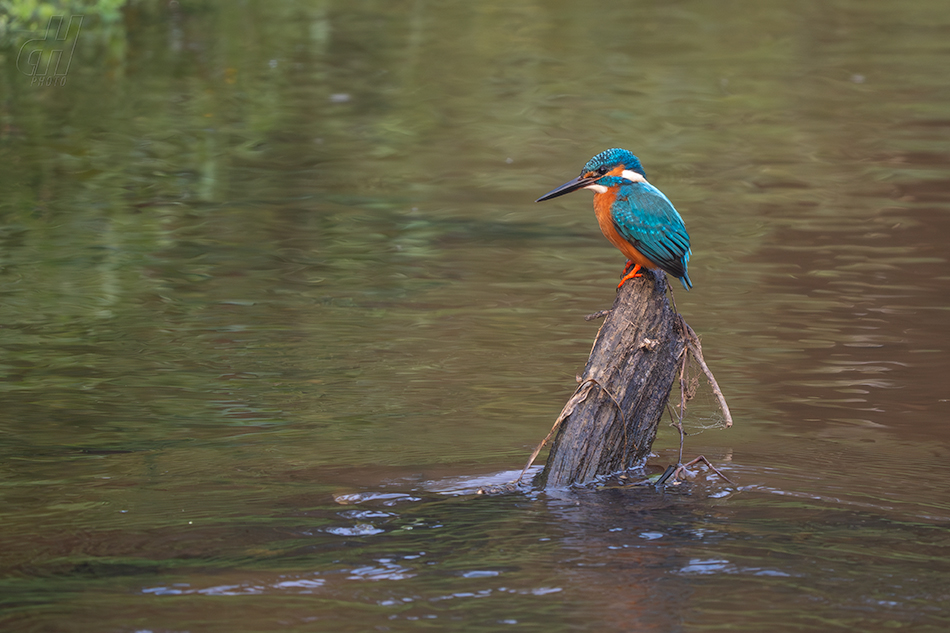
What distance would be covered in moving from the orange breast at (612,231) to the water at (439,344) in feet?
3.10

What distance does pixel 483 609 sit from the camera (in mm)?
3689

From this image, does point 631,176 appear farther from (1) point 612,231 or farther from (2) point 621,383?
(2) point 621,383

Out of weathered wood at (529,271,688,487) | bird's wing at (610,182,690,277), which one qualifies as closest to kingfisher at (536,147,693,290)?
bird's wing at (610,182,690,277)

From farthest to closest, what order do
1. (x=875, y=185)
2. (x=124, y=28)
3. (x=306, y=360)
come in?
(x=124, y=28) < (x=875, y=185) < (x=306, y=360)

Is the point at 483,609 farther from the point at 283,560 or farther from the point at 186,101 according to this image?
the point at 186,101

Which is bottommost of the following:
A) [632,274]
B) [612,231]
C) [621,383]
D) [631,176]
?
[621,383]

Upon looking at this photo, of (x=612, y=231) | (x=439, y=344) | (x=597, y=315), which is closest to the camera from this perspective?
(x=597, y=315)

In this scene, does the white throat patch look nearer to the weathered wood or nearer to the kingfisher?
the kingfisher

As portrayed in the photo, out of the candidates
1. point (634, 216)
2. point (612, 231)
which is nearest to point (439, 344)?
point (612, 231)

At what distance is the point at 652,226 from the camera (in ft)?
14.6

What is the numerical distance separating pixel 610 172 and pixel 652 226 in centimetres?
36

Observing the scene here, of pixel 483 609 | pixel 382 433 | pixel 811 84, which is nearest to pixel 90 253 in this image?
pixel 382 433

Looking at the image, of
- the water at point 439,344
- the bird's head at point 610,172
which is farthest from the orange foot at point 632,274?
the water at point 439,344

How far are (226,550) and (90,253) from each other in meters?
4.56
